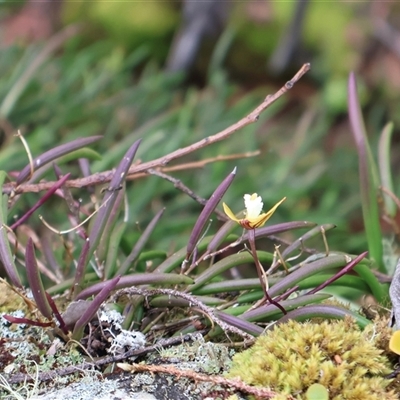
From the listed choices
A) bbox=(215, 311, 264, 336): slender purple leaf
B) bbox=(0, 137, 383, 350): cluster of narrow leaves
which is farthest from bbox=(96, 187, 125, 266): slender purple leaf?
bbox=(215, 311, 264, 336): slender purple leaf

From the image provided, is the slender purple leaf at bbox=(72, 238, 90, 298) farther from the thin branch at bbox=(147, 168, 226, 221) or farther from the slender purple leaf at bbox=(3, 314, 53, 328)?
the thin branch at bbox=(147, 168, 226, 221)

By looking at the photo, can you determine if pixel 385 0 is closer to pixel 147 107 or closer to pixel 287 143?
pixel 287 143

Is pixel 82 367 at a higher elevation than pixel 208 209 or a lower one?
lower

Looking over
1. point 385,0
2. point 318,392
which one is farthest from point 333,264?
point 385,0

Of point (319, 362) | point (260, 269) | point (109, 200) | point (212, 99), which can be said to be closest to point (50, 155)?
point (109, 200)

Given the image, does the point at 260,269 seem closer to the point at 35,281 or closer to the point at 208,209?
the point at 208,209

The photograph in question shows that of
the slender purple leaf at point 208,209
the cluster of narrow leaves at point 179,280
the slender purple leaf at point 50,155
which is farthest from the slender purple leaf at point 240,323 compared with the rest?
the slender purple leaf at point 50,155

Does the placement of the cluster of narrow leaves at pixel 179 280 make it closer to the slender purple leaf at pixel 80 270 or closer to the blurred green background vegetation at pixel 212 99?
the slender purple leaf at pixel 80 270
